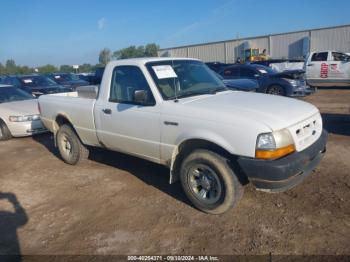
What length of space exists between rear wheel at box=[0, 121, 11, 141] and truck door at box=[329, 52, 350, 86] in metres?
14.8

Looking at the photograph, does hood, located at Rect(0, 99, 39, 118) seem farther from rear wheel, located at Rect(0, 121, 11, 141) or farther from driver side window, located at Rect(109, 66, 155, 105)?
driver side window, located at Rect(109, 66, 155, 105)

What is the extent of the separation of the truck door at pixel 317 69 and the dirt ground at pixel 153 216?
12.0 meters

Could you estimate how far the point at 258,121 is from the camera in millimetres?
3510

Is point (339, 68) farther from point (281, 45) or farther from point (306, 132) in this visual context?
point (281, 45)

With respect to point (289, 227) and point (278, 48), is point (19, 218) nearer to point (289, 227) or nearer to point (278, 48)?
point (289, 227)

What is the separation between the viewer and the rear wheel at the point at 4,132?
8695 millimetres

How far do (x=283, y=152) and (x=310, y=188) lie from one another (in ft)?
4.43

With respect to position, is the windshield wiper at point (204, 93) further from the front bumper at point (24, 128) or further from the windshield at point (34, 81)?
the windshield at point (34, 81)

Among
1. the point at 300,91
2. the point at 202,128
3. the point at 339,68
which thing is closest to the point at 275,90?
the point at 300,91

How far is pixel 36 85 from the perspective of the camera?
13.8m

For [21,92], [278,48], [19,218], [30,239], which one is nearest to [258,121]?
[30,239]

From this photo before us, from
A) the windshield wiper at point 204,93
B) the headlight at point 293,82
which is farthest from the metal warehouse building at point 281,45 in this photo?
the windshield wiper at point 204,93

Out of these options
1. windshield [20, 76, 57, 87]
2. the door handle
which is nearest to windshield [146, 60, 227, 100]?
the door handle

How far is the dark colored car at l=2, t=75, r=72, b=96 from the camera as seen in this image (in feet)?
42.7
